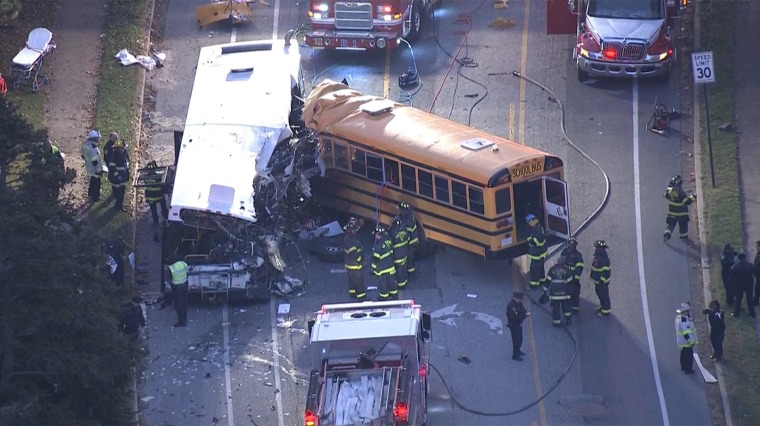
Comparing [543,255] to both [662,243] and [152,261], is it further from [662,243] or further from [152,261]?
[152,261]

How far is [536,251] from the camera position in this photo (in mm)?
28234

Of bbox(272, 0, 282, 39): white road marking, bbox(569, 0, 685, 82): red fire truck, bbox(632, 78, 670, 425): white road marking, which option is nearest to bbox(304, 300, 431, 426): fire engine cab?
bbox(632, 78, 670, 425): white road marking

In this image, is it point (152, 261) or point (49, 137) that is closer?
point (152, 261)

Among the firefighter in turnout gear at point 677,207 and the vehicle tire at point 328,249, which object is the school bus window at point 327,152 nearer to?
the vehicle tire at point 328,249

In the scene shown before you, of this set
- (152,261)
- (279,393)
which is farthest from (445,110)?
(279,393)

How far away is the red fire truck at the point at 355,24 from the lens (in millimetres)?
36406

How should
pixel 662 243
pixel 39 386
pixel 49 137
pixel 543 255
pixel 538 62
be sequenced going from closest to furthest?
pixel 39 386 → pixel 543 255 → pixel 662 243 → pixel 49 137 → pixel 538 62

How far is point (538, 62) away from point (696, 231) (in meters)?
7.99

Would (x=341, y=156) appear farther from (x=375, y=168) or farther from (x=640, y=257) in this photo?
(x=640, y=257)

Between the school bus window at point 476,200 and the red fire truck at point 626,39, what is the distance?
320 inches

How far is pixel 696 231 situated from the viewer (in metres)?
30.5

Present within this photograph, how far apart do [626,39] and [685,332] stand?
1096 centimetres

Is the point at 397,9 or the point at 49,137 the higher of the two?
the point at 397,9

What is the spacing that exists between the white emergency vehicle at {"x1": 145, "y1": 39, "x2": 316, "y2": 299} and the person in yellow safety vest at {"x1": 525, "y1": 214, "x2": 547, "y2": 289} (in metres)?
4.36
